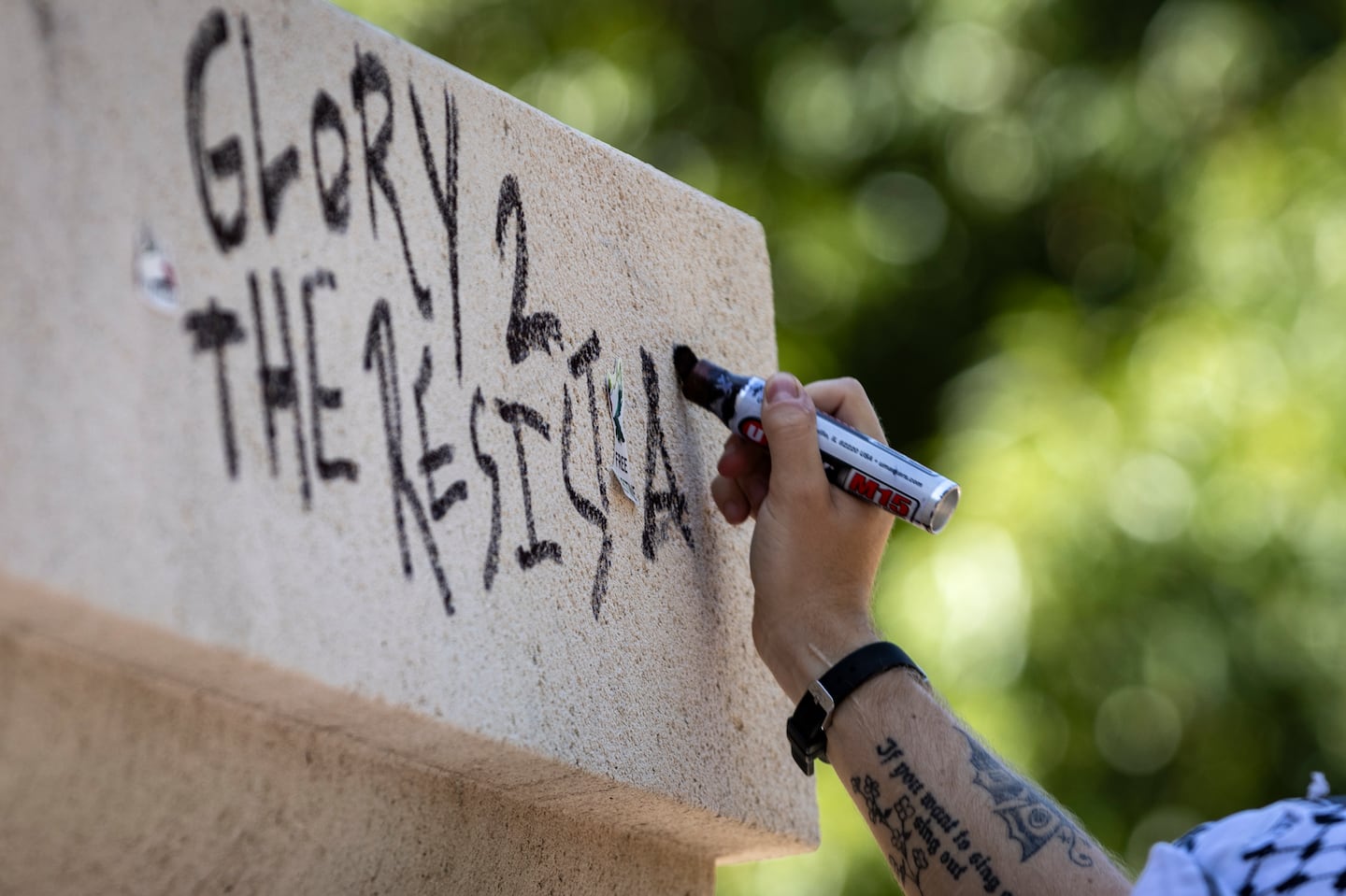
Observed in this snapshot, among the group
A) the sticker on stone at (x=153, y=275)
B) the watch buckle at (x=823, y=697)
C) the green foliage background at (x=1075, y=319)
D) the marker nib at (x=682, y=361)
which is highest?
the green foliage background at (x=1075, y=319)

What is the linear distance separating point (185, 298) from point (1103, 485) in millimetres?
3401

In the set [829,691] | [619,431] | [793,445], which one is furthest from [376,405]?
[829,691]

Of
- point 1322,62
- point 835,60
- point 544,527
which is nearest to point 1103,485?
point 1322,62

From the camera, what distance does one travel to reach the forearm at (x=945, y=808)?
1658mm

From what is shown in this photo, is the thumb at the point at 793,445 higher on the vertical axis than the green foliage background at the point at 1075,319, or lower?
lower

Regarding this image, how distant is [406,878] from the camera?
1475mm

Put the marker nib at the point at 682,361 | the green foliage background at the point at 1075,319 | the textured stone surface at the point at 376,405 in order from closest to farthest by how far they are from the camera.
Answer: the textured stone surface at the point at 376,405 < the marker nib at the point at 682,361 < the green foliage background at the point at 1075,319

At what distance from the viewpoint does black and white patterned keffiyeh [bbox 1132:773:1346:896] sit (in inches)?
47.3

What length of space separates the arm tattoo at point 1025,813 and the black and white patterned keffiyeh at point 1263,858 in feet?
1.24

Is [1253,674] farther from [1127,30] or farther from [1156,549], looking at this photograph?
[1127,30]

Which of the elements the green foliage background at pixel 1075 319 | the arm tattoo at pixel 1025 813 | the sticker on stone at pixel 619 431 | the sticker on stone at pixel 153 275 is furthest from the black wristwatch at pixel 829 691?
the green foliage background at pixel 1075 319

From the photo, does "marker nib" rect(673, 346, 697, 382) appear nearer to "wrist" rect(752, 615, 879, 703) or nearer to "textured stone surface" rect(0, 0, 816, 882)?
"textured stone surface" rect(0, 0, 816, 882)

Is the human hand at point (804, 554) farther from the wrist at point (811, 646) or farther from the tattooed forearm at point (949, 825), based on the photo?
the tattooed forearm at point (949, 825)

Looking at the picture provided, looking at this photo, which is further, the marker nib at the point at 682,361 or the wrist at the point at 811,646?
the marker nib at the point at 682,361
